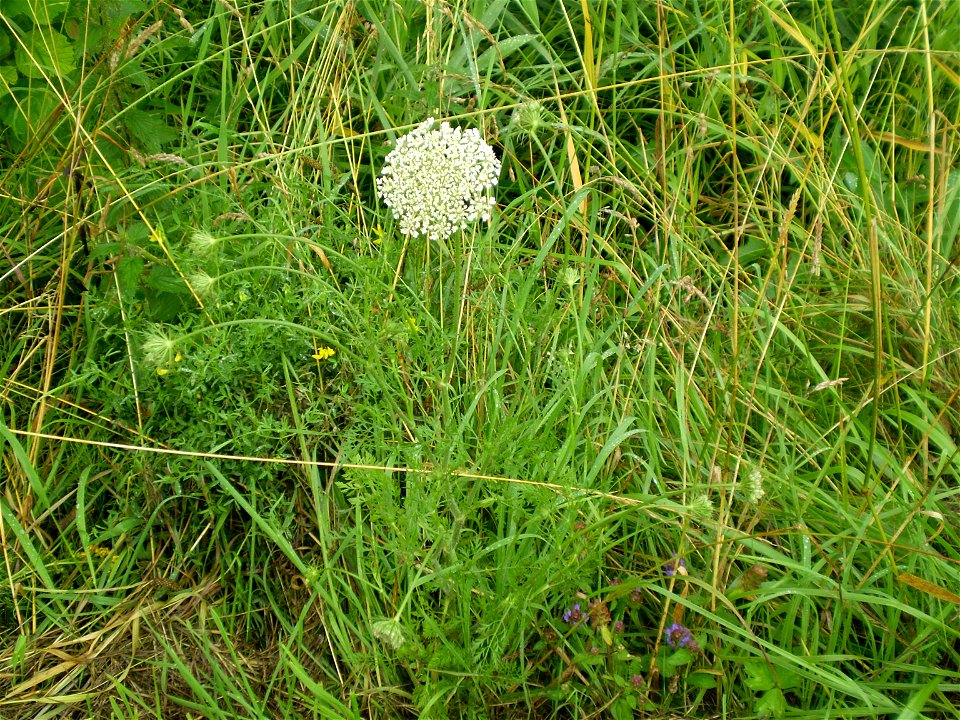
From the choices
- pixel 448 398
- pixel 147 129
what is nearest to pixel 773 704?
pixel 448 398

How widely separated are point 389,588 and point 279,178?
1094 mm

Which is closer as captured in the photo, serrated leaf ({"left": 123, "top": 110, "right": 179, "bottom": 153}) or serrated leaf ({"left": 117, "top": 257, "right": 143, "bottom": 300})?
serrated leaf ({"left": 117, "top": 257, "right": 143, "bottom": 300})

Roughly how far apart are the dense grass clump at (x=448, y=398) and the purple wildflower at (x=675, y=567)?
0.04 feet

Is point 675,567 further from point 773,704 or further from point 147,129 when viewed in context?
point 147,129

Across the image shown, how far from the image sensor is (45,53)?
2311 millimetres

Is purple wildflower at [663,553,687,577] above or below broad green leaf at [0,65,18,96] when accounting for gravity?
below

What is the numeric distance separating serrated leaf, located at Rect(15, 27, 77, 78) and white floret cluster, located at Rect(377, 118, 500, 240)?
1063 mm

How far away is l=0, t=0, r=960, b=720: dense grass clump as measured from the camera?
5.99 ft

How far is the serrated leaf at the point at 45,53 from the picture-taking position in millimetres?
2283

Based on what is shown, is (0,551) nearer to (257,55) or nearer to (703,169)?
(257,55)

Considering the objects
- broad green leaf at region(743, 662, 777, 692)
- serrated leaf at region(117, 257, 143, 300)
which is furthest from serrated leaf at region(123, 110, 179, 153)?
broad green leaf at region(743, 662, 777, 692)

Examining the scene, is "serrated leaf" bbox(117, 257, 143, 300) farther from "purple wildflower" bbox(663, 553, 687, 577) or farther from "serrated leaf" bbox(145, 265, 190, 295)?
"purple wildflower" bbox(663, 553, 687, 577)

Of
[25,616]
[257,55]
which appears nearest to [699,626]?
[25,616]

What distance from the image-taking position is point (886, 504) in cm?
209
